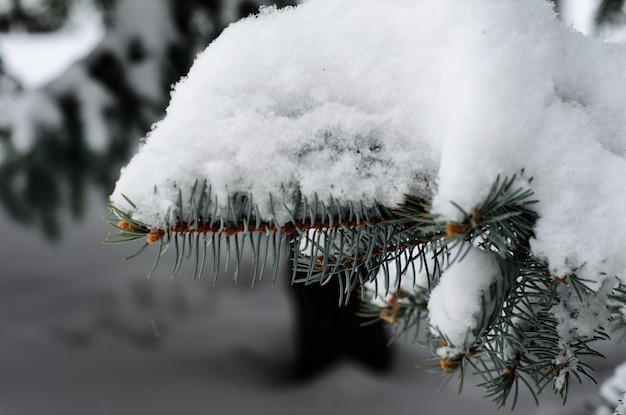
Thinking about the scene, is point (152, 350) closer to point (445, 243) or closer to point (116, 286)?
point (116, 286)

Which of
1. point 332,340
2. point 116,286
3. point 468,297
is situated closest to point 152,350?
point 116,286

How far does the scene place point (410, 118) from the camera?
2.49ft

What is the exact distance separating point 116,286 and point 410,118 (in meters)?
5.29

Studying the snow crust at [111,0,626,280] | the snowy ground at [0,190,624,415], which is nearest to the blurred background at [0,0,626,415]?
the snowy ground at [0,190,624,415]

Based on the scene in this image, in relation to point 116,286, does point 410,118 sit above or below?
above

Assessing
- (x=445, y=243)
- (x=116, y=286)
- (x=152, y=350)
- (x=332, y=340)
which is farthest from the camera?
(x=116, y=286)

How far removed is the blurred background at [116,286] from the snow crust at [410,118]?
23.7 inches

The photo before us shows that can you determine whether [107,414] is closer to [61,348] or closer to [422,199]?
[61,348]

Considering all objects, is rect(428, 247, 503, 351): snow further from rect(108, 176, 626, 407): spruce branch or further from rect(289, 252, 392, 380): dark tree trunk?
rect(289, 252, 392, 380): dark tree trunk

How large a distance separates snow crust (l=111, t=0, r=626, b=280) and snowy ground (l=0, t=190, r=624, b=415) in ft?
9.89

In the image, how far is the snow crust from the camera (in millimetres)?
677

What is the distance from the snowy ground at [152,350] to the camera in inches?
164

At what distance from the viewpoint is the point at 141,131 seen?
2609mm

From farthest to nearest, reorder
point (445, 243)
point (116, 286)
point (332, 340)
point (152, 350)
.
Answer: point (116, 286)
point (152, 350)
point (332, 340)
point (445, 243)
